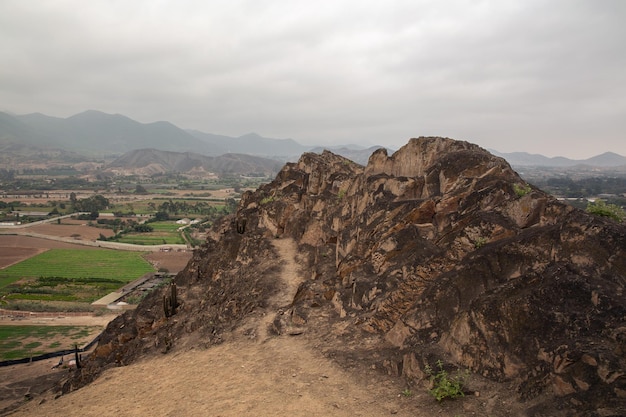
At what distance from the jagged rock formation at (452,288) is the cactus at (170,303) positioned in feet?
1.54

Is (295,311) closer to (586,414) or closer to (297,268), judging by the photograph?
(297,268)

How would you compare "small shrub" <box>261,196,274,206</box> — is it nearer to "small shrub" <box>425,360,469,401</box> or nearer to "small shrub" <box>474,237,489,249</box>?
"small shrub" <box>474,237,489,249</box>

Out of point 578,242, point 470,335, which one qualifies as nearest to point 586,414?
point 470,335

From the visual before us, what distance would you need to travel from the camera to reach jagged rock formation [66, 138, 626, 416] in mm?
9102

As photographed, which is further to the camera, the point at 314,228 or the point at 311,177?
the point at 311,177

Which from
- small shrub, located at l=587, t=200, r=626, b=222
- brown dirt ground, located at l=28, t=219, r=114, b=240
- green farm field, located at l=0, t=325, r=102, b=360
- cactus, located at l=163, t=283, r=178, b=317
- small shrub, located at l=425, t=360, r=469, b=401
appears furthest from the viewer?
brown dirt ground, located at l=28, t=219, r=114, b=240

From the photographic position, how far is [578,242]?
10906 millimetres

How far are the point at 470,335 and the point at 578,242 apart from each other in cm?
402

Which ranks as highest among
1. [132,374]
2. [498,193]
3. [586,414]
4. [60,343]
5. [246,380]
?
[498,193]

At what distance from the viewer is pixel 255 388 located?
1220 cm

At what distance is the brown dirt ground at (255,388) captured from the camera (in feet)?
33.2

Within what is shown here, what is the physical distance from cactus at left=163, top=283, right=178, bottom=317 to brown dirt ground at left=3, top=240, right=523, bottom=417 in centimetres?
558

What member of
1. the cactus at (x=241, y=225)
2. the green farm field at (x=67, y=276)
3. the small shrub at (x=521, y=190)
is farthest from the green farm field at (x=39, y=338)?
the small shrub at (x=521, y=190)

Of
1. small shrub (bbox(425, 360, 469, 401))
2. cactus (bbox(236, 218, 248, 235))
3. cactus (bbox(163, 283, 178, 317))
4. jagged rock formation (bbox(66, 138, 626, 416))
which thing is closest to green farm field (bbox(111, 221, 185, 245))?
cactus (bbox(236, 218, 248, 235))
